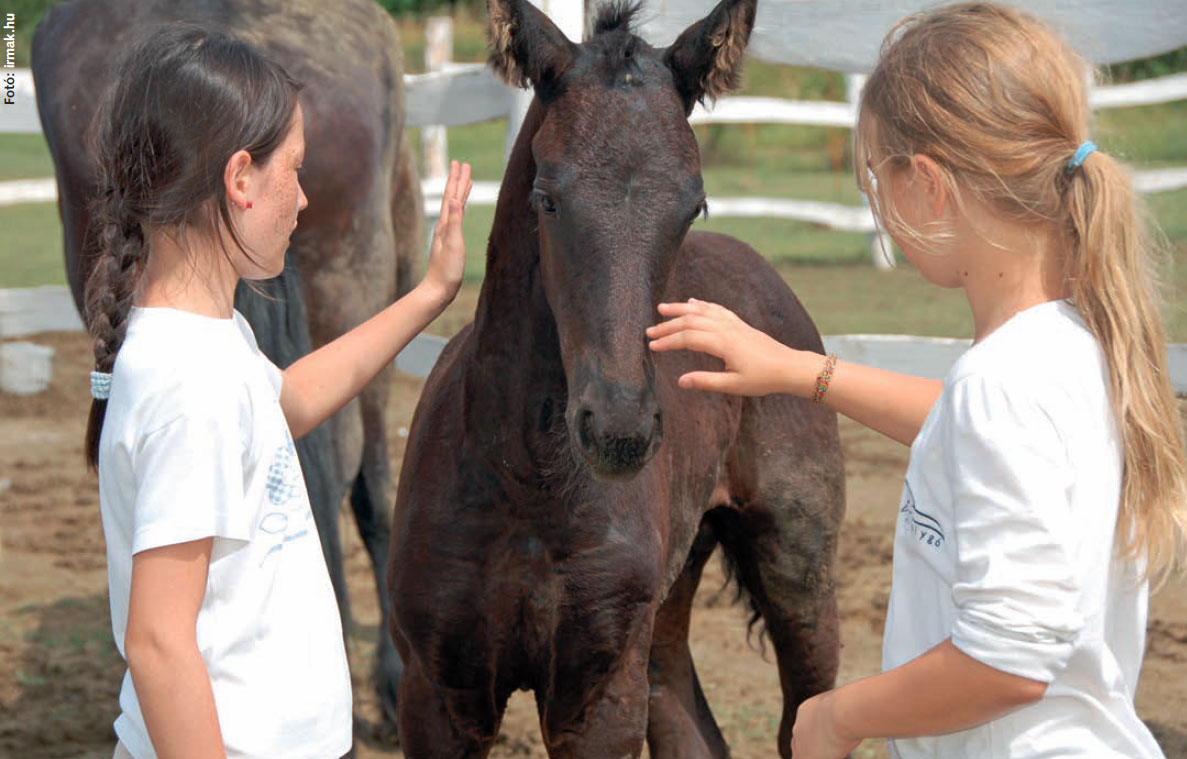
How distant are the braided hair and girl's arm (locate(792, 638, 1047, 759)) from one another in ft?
3.23

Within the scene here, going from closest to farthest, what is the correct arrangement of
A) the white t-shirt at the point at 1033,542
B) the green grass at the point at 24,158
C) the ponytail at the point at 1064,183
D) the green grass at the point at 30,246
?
the white t-shirt at the point at 1033,542 < the ponytail at the point at 1064,183 < the green grass at the point at 30,246 < the green grass at the point at 24,158

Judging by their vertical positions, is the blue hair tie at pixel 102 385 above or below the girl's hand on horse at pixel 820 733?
above

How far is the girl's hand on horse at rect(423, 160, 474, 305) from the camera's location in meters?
2.31

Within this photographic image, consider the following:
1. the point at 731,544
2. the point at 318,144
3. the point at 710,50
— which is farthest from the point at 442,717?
the point at 318,144

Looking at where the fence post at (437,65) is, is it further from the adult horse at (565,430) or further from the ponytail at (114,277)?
the ponytail at (114,277)

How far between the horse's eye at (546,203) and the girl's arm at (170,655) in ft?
2.98

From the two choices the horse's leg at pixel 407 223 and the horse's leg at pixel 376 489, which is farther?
the horse's leg at pixel 407 223

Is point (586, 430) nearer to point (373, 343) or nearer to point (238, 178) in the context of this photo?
point (373, 343)

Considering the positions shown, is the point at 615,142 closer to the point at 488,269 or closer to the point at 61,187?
the point at 488,269


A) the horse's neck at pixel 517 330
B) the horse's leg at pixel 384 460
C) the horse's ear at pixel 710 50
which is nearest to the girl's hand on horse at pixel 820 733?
the horse's neck at pixel 517 330

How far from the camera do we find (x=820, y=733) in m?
1.62

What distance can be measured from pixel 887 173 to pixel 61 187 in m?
3.02

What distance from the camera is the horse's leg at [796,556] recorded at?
11.0 ft

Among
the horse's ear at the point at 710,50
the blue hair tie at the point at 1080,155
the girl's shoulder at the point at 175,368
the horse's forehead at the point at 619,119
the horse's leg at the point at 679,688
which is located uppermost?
the blue hair tie at the point at 1080,155
